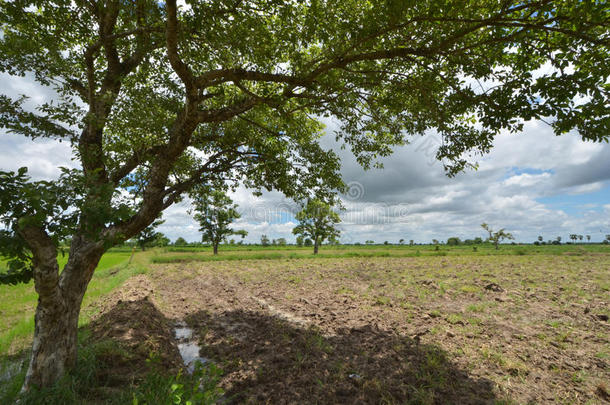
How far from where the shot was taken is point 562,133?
4.50 metres

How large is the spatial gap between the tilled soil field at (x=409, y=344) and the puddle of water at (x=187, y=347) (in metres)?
0.26

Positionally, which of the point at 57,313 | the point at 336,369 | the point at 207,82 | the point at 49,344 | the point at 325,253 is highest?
the point at 207,82

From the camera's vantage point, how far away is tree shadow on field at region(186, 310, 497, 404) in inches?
181

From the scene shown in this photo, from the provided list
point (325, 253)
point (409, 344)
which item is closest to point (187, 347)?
point (409, 344)

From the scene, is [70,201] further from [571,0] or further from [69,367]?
[571,0]

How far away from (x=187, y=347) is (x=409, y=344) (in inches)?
239

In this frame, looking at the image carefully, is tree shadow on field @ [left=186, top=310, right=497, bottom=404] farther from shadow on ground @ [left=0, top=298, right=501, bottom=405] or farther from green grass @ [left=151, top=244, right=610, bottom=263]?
green grass @ [left=151, top=244, right=610, bottom=263]

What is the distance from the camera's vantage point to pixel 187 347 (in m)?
7.27

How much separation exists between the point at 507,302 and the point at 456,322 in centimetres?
408

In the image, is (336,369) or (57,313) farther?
(336,369)

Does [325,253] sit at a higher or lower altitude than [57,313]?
lower

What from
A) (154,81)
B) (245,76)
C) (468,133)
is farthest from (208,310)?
(468,133)

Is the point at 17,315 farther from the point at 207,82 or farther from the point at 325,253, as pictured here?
the point at 325,253

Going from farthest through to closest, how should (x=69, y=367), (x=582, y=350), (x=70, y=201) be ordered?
(x=582, y=350), (x=69, y=367), (x=70, y=201)
